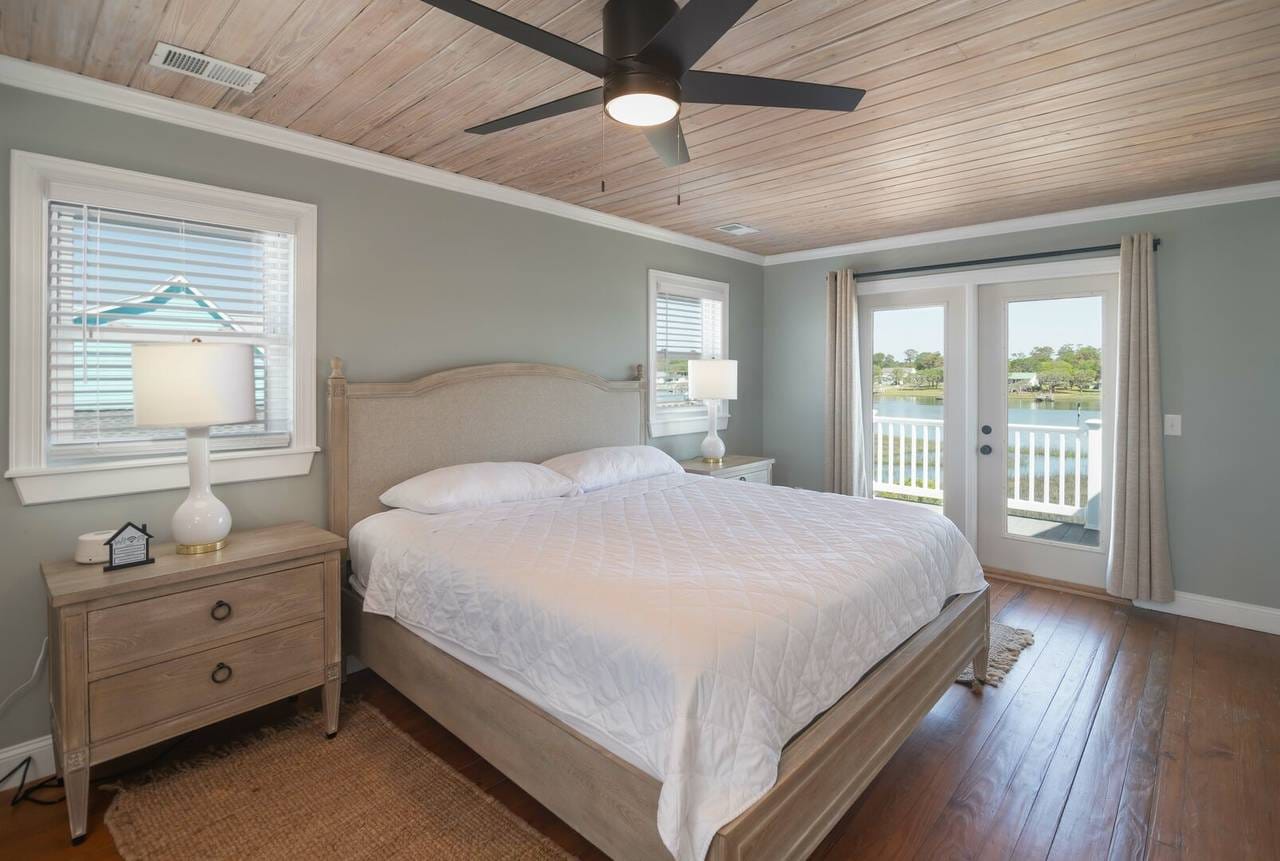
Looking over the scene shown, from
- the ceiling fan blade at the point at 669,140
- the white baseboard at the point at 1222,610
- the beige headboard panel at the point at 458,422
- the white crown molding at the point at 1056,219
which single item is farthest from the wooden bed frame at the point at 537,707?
the white crown molding at the point at 1056,219

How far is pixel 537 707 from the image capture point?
1845 millimetres

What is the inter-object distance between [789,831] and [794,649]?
417mm

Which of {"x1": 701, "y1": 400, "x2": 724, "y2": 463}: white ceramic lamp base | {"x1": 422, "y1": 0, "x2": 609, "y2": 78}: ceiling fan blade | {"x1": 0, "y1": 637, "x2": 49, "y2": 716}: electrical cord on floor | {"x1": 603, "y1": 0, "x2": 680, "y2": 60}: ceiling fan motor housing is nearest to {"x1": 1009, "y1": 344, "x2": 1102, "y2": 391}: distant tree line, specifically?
{"x1": 701, "y1": 400, "x2": 724, "y2": 463}: white ceramic lamp base

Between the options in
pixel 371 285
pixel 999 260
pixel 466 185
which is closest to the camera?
pixel 371 285

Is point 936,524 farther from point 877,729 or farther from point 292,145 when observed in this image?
point 292,145

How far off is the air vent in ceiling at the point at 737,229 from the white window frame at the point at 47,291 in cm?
267

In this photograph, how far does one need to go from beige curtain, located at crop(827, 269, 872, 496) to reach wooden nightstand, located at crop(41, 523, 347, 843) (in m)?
3.74

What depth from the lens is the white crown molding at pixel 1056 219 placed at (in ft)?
11.6

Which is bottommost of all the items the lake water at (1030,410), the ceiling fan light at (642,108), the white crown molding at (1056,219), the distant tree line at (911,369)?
the lake water at (1030,410)

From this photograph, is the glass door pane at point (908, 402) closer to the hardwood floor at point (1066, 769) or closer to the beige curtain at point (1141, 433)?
the beige curtain at point (1141, 433)

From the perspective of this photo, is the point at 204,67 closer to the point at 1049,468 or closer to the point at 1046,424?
the point at 1046,424

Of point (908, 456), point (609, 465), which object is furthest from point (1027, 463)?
point (609, 465)

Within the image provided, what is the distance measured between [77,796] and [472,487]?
159 cm

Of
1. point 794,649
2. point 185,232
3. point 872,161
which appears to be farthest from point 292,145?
point 794,649
